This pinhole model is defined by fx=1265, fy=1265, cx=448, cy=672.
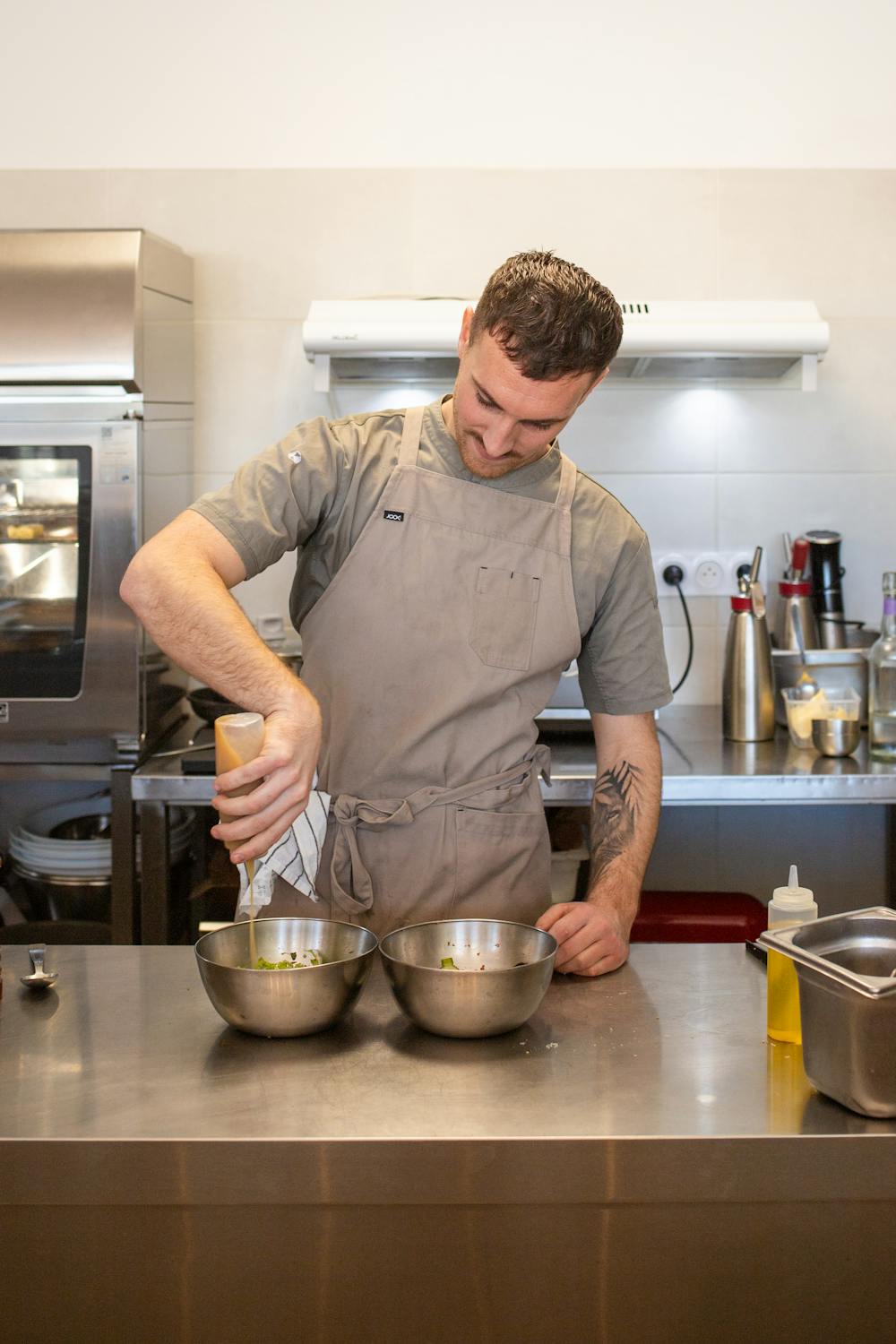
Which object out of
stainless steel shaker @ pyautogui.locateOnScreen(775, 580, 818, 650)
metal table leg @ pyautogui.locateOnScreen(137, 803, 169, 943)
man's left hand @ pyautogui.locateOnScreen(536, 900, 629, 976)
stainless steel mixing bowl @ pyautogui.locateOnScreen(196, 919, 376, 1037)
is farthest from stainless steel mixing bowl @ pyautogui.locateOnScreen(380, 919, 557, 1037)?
stainless steel shaker @ pyautogui.locateOnScreen(775, 580, 818, 650)

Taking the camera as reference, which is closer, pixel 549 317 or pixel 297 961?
pixel 297 961

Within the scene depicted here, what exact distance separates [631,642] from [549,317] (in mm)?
582

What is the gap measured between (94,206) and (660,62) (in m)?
1.45

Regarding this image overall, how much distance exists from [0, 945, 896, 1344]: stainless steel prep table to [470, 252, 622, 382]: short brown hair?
0.92 metres

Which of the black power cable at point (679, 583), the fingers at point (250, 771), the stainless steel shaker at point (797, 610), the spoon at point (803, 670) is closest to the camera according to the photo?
the fingers at point (250, 771)

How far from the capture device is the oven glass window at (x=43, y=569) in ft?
8.95

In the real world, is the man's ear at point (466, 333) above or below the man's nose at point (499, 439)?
above

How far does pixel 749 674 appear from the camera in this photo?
2932mm

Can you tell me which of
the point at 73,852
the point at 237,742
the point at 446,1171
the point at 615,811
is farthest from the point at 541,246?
the point at 446,1171

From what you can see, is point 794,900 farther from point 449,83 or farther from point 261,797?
point 449,83

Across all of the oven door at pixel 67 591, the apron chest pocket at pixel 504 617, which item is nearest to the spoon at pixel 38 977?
the apron chest pocket at pixel 504 617

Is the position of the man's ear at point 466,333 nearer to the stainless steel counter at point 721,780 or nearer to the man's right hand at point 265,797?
the man's right hand at point 265,797

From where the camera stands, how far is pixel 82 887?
9.21ft

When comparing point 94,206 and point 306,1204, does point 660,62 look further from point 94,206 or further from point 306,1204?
point 306,1204
